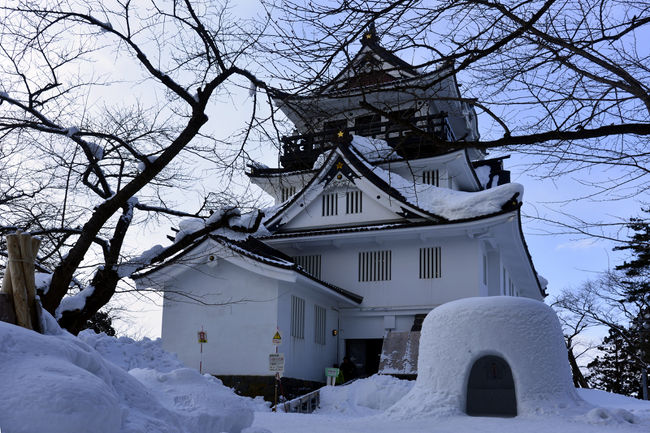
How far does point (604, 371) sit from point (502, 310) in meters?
37.2

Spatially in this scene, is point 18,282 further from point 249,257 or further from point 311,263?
point 311,263

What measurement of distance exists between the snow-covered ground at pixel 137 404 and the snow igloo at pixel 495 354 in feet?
1.14

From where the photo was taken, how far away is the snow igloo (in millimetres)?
12039

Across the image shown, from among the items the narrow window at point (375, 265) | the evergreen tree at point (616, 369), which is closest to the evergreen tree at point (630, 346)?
the evergreen tree at point (616, 369)

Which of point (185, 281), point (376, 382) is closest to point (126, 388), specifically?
point (376, 382)

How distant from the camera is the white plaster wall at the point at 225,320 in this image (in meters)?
19.5

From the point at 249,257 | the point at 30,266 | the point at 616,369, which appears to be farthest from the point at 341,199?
the point at 616,369

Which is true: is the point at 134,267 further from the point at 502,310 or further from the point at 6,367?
the point at 502,310

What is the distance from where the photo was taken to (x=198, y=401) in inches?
275

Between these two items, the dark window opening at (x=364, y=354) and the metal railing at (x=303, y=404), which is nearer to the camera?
the metal railing at (x=303, y=404)

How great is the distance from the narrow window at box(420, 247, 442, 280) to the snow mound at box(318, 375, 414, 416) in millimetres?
5260

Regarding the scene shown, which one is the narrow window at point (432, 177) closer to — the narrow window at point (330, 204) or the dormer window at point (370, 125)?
the dormer window at point (370, 125)

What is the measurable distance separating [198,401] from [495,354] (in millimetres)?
7438

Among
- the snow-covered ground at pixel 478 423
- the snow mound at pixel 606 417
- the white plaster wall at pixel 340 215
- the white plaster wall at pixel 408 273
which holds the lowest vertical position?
the snow-covered ground at pixel 478 423
